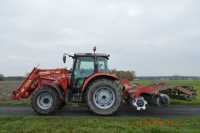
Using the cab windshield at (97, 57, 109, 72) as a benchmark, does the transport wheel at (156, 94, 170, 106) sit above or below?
below

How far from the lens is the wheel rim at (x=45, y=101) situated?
41.9ft

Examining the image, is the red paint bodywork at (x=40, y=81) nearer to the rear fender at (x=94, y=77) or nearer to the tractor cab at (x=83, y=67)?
→ the tractor cab at (x=83, y=67)

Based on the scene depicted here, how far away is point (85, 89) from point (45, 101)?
1.62 m

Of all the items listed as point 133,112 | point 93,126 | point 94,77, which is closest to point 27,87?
point 94,77

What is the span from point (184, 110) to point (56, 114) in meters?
5.14

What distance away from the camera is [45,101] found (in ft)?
42.3

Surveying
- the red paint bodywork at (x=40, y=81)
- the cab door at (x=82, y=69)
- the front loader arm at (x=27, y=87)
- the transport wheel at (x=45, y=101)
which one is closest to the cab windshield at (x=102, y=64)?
the cab door at (x=82, y=69)

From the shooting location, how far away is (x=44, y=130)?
888 cm

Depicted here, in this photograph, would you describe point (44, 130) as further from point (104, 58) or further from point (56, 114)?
point (104, 58)

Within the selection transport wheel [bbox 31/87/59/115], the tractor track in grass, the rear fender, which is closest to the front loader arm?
transport wheel [bbox 31/87/59/115]

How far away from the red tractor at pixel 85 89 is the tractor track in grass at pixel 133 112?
1.17 ft

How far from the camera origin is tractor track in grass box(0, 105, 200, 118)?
1241 centimetres

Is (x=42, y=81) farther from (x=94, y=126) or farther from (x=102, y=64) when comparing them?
(x=94, y=126)

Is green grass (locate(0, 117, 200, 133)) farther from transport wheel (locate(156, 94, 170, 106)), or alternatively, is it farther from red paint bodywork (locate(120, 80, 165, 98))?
transport wheel (locate(156, 94, 170, 106))
